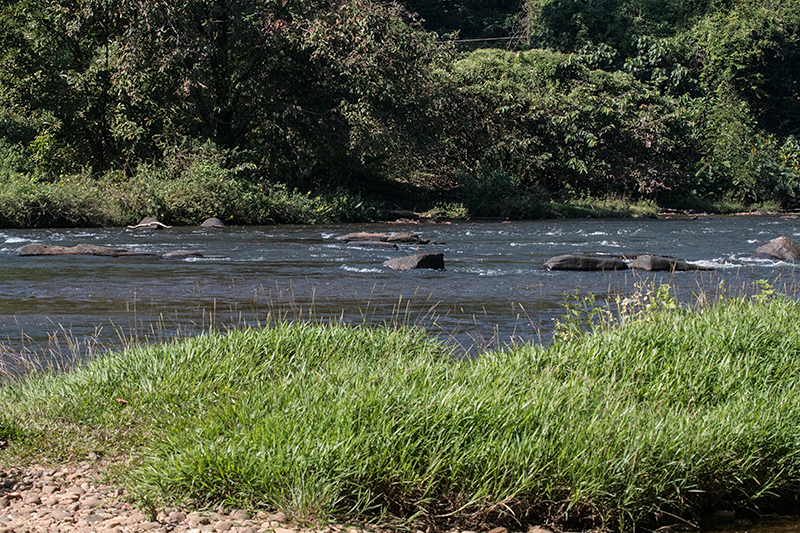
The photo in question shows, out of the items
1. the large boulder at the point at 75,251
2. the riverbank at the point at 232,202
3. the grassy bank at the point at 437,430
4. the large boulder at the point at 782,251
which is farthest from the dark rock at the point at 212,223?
the grassy bank at the point at 437,430

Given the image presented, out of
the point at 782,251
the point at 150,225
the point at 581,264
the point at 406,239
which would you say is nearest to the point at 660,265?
the point at 581,264

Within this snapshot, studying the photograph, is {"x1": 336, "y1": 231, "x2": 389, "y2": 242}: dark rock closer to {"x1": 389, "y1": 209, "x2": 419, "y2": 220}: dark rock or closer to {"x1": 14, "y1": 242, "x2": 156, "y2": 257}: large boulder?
{"x1": 14, "y1": 242, "x2": 156, "y2": 257}: large boulder

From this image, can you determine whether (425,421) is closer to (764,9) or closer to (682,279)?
(682,279)

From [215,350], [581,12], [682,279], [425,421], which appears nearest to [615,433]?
[425,421]

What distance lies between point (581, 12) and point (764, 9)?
9.36 m

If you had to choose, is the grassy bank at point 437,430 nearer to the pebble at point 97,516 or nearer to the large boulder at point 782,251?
the pebble at point 97,516

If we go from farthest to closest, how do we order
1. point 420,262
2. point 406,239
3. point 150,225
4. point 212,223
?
point 212,223 < point 150,225 < point 406,239 < point 420,262

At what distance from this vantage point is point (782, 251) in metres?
14.0

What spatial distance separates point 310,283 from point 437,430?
745 cm

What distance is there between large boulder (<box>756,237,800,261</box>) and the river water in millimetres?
419

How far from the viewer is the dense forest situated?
2444 cm

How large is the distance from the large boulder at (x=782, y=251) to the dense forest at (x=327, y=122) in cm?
1412

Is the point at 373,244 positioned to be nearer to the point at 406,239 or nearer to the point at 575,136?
the point at 406,239

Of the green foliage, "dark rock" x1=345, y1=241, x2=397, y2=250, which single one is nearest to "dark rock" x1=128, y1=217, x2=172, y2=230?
"dark rock" x1=345, y1=241, x2=397, y2=250
